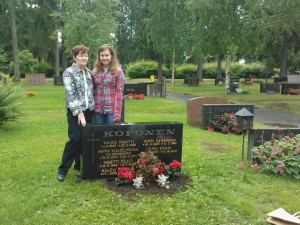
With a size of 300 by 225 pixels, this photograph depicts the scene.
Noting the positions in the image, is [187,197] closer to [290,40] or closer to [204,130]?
[204,130]

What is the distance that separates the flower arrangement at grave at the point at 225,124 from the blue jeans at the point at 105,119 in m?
5.46

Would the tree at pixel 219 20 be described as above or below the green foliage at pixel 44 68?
above

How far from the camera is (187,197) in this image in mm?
5031

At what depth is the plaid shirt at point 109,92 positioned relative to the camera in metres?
5.53

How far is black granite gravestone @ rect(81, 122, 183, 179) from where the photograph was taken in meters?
5.38

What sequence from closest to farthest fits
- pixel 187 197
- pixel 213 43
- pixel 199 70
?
pixel 187 197 < pixel 213 43 < pixel 199 70

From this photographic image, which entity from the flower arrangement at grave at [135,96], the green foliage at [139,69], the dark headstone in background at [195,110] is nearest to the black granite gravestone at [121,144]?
the dark headstone in background at [195,110]

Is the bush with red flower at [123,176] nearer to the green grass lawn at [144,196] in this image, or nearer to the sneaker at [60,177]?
the green grass lawn at [144,196]

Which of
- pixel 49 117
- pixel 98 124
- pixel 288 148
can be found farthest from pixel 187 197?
pixel 49 117

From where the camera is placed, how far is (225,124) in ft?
35.0

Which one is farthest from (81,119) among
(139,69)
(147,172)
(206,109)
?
(139,69)

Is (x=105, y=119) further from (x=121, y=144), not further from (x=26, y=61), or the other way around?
(x=26, y=61)

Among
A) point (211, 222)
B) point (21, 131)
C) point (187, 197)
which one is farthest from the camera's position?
point (21, 131)

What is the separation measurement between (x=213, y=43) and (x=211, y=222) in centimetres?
2028
